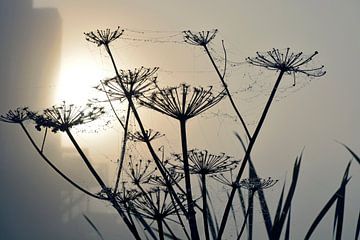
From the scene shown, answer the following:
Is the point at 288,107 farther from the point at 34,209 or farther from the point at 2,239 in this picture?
the point at 2,239

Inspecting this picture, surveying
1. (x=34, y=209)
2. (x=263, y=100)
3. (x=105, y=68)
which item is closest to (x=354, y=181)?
(x=263, y=100)

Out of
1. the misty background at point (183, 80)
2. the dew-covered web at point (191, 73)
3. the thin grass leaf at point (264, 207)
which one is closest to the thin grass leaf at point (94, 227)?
the misty background at point (183, 80)

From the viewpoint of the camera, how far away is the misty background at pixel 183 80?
3.69 feet

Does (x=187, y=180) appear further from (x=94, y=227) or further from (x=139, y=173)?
(x=94, y=227)

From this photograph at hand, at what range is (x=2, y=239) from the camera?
46.4 inches

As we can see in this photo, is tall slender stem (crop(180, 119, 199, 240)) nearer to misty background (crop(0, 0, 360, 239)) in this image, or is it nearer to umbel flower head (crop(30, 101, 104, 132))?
umbel flower head (crop(30, 101, 104, 132))

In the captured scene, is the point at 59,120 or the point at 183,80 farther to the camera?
the point at 183,80

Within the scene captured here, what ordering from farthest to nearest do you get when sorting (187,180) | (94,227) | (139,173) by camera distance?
(94,227) → (139,173) → (187,180)

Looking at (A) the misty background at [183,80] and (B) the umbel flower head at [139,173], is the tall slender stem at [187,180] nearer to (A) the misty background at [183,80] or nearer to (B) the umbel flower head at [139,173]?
(B) the umbel flower head at [139,173]

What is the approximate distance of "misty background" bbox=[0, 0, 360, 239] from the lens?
1.12 metres

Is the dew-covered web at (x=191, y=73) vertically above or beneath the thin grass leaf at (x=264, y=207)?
above

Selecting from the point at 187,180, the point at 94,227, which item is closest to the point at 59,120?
the point at 187,180

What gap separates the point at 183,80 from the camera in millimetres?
1140

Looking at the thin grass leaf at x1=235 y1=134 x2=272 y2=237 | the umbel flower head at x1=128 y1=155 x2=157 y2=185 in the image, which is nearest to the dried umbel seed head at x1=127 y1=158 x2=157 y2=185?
the umbel flower head at x1=128 y1=155 x2=157 y2=185
